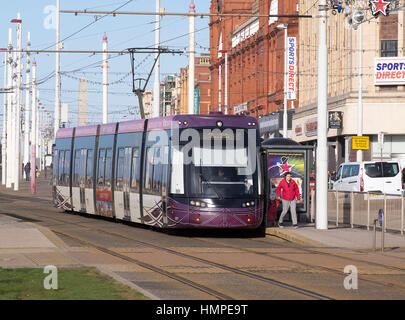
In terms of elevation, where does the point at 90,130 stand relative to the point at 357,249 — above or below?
above

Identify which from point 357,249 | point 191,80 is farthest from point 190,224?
point 191,80

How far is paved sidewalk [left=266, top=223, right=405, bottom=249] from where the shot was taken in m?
23.0

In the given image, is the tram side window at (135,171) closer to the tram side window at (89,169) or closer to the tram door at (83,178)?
the tram side window at (89,169)

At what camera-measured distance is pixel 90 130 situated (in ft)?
109

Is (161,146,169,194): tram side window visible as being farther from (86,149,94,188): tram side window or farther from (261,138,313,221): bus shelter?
(86,149,94,188): tram side window

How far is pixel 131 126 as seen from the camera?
28.6 m

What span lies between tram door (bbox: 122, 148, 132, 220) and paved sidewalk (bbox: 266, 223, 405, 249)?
163 inches

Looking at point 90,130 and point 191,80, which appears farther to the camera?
point 191,80

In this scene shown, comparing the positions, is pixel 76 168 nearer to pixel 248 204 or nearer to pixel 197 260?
pixel 248 204

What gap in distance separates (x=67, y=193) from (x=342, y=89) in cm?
2950

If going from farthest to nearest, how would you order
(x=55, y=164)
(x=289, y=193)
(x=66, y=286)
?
1. (x=55, y=164)
2. (x=289, y=193)
3. (x=66, y=286)

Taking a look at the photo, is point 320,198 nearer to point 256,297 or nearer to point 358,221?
point 358,221

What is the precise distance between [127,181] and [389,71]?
32468 mm

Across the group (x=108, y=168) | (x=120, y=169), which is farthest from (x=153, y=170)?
(x=108, y=168)
